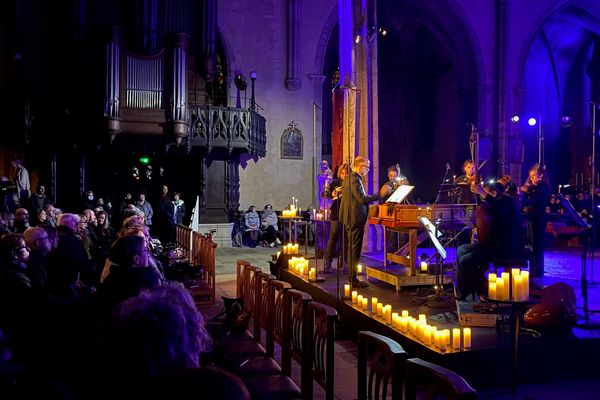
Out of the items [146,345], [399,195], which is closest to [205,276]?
[399,195]

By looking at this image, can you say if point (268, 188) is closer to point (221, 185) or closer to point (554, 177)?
point (221, 185)

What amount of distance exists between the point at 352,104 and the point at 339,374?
5.55 meters

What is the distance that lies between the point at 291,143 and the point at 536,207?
36.7 feet

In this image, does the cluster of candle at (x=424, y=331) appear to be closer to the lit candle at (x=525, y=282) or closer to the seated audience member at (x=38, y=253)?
the lit candle at (x=525, y=282)

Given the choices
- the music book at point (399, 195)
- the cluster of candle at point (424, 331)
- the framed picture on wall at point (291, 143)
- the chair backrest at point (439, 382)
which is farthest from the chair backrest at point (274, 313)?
the framed picture on wall at point (291, 143)

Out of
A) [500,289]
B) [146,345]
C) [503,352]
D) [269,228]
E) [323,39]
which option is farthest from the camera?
[323,39]

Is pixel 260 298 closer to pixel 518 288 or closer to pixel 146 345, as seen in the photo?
pixel 518 288

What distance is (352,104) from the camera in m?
9.64

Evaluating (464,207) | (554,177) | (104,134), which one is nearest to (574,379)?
(464,207)

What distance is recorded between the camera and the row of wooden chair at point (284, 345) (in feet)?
12.0

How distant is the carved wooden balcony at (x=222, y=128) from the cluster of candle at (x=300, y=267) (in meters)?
8.30

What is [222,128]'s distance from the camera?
17.2m

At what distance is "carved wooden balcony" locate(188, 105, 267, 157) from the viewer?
669 inches

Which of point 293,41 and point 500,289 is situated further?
point 293,41
